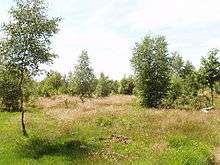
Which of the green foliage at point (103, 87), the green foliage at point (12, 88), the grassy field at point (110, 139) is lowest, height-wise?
the grassy field at point (110, 139)

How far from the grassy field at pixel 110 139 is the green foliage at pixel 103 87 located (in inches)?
2517

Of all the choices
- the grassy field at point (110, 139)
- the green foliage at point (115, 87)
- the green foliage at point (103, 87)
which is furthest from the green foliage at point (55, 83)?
the grassy field at point (110, 139)

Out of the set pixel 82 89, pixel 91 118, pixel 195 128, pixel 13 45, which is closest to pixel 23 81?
pixel 13 45

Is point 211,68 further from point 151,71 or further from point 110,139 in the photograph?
point 110,139

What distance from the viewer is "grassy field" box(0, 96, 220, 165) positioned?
2117 centimetres

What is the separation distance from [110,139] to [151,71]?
94.2 feet

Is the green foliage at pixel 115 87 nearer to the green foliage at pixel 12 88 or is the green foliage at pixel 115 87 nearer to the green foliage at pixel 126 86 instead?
the green foliage at pixel 126 86

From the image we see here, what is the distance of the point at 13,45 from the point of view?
26.8 metres

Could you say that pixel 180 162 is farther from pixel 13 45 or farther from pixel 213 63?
pixel 213 63

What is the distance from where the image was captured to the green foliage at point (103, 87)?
3961 inches

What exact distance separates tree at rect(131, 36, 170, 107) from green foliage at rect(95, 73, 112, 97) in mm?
45976

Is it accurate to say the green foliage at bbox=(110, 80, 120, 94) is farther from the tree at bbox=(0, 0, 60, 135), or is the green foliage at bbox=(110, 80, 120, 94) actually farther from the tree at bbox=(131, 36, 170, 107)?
the tree at bbox=(0, 0, 60, 135)

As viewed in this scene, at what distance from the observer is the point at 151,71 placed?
5384 cm

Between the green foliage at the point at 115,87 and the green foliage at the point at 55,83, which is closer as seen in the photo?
the green foliage at the point at 55,83
